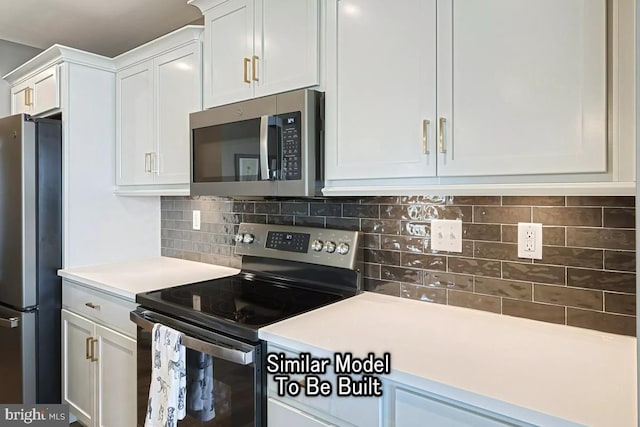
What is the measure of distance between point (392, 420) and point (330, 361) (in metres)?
0.21

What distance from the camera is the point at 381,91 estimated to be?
4.53 feet

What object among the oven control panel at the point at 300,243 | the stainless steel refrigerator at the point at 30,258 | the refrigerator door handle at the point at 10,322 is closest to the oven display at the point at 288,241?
the oven control panel at the point at 300,243

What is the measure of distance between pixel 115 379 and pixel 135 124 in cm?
138

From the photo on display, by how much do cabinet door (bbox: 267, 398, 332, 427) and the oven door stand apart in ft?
0.08

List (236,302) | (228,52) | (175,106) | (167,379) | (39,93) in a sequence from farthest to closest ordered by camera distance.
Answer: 1. (39,93)
2. (175,106)
3. (228,52)
4. (236,302)
5. (167,379)

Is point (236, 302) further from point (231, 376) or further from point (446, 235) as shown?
point (446, 235)

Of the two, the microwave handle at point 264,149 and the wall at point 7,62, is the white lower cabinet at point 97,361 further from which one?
the wall at point 7,62

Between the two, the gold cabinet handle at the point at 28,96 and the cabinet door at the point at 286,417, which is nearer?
the cabinet door at the point at 286,417

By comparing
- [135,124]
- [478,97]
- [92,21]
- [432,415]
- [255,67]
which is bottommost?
[432,415]

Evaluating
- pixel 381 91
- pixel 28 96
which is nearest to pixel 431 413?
pixel 381 91

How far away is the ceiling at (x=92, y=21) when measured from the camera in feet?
7.61

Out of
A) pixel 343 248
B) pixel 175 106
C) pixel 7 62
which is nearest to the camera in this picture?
pixel 343 248

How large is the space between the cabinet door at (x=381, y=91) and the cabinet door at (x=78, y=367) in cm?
159

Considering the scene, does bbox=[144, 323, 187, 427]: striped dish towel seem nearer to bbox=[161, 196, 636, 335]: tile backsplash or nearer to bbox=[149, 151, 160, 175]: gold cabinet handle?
bbox=[161, 196, 636, 335]: tile backsplash
